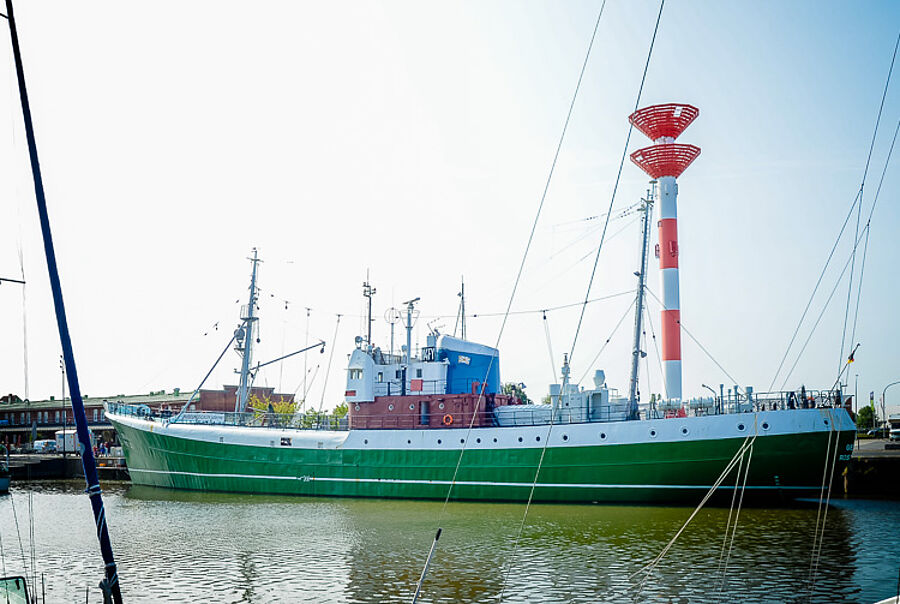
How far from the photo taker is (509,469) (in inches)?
1117

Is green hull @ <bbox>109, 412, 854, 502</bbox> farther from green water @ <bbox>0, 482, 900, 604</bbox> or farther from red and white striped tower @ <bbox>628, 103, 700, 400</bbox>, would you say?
red and white striped tower @ <bbox>628, 103, 700, 400</bbox>

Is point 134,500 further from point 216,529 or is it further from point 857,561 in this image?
point 857,561

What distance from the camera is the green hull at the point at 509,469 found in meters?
25.0

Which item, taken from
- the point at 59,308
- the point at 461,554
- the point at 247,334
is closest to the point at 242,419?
the point at 247,334

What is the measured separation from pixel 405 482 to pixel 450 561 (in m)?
14.0

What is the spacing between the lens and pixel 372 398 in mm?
33312

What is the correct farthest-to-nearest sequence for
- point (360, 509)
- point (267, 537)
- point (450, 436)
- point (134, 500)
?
point (134, 500)
point (450, 436)
point (360, 509)
point (267, 537)

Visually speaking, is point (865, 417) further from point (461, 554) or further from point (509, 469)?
point (461, 554)

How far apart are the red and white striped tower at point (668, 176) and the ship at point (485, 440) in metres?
0.28

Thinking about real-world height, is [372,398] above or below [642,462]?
above

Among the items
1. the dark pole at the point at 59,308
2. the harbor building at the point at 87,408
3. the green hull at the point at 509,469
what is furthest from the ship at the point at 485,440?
the harbor building at the point at 87,408

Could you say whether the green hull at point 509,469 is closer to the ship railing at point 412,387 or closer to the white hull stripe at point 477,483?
the white hull stripe at point 477,483

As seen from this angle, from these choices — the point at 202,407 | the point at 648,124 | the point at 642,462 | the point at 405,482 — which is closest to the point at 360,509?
the point at 405,482

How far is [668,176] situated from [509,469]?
2303 centimetres
